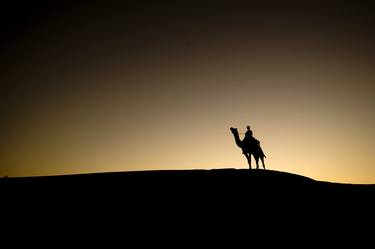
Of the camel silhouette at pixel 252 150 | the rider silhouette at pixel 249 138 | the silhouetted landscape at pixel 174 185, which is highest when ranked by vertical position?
the rider silhouette at pixel 249 138

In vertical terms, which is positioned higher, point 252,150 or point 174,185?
point 252,150

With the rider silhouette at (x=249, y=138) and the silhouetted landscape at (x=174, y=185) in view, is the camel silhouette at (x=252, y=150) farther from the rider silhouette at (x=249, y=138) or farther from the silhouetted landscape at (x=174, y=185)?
the silhouetted landscape at (x=174, y=185)

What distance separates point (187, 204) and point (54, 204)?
6057mm

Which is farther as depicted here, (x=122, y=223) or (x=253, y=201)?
(x=253, y=201)

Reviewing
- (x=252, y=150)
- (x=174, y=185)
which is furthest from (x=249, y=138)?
(x=174, y=185)

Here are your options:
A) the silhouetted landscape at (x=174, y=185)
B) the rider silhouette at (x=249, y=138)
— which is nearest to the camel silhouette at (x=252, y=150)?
the rider silhouette at (x=249, y=138)

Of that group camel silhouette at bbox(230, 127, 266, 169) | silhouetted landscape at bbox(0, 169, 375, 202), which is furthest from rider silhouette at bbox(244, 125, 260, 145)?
silhouetted landscape at bbox(0, 169, 375, 202)

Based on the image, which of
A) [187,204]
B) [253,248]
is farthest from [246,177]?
[253,248]

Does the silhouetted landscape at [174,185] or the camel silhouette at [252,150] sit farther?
the camel silhouette at [252,150]

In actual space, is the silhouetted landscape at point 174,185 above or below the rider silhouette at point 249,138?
below

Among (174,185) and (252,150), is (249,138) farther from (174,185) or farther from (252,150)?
(174,185)

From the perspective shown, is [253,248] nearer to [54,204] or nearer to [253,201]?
[253,201]

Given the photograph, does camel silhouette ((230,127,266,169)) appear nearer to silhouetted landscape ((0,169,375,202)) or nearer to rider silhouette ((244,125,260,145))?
rider silhouette ((244,125,260,145))

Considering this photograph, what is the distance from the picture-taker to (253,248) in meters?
11.4
